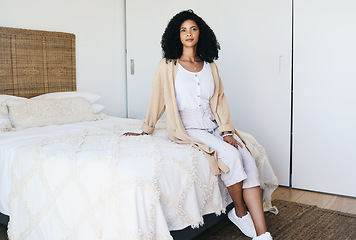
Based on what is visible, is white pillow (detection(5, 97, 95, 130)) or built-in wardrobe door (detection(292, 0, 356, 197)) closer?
white pillow (detection(5, 97, 95, 130))

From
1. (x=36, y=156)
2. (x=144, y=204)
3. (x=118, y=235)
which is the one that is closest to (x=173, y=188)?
(x=144, y=204)

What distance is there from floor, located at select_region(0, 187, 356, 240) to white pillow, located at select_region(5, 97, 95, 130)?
5.42 feet

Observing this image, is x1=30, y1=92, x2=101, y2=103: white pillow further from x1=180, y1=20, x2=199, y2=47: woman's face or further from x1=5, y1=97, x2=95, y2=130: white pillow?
x1=180, y1=20, x2=199, y2=47: woman's face

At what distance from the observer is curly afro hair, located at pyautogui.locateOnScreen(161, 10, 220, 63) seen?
7.66 feet

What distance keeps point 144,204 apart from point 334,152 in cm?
197

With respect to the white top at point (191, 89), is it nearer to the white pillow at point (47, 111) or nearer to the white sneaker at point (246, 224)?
the white sneaker at point (246, 224)

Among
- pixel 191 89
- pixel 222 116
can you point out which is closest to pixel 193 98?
pixel 191 89

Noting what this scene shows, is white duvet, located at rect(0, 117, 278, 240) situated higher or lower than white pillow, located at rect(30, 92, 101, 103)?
lower

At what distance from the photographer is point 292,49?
10.1 feet

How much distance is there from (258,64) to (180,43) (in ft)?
3.68

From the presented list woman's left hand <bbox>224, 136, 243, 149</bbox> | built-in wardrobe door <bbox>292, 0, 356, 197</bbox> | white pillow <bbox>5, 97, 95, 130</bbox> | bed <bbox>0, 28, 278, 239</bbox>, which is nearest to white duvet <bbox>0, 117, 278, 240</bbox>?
bed <bbox>0, 28, 278, 239</bbox>

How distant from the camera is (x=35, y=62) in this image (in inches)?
130

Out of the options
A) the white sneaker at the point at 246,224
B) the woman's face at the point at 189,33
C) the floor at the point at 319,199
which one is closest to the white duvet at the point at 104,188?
the white sneaker at the point at 246,224

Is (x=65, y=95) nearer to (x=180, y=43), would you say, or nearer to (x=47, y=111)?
(x=47, y=111)
